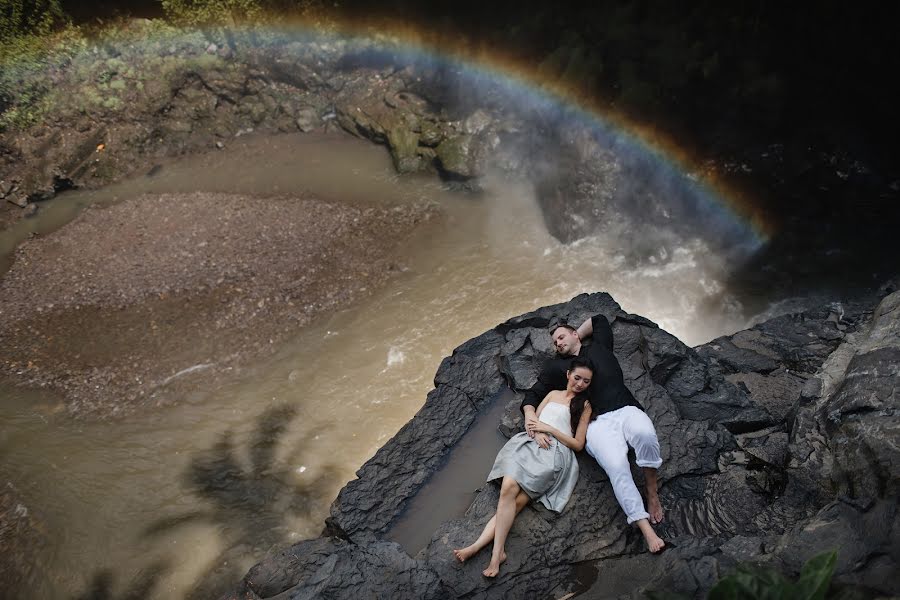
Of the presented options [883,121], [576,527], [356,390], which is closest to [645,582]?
[576,527]

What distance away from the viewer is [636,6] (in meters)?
10.8

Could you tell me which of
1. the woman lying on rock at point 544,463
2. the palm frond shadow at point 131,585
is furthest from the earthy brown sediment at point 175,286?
the woman lying on rock at point 544,463

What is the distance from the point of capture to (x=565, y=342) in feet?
15.4

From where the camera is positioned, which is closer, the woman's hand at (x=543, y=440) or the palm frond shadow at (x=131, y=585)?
the woman's hand at (x=543, y=440)

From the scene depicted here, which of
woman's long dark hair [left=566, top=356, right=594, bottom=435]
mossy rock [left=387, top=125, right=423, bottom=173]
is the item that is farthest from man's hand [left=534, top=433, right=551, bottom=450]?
mossy rock [left=387, top=125, right=423, bottom=173]

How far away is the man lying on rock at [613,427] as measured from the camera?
4020 millimetres

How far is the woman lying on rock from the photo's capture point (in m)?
4.05

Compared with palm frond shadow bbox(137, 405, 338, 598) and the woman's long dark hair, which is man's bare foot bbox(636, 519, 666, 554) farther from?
palm frond shadow bbox(137, 405, 338, 598)

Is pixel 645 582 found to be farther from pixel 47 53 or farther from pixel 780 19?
pixel 47 53

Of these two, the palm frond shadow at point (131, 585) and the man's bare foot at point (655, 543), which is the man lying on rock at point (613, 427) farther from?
the palm frond shadow at point (131, 585)

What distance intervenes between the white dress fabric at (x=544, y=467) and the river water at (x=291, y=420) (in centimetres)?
62

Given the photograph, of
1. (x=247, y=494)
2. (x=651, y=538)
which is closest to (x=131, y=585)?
(x=247, y=494)

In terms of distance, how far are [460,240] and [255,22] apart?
8.01 metres

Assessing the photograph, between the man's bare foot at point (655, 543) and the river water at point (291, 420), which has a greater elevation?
the man's bare foot at point (655, 543)
